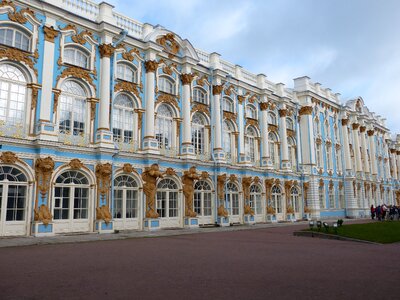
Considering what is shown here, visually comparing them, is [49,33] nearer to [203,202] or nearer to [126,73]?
[126,73]

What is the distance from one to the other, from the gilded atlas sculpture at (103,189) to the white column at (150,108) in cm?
286

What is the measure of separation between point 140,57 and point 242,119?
355 inches

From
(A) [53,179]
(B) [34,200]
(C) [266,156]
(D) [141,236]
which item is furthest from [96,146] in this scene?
(C) [266,156]

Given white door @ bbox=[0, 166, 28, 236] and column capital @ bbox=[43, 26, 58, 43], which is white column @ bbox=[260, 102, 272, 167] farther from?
white door @ bbox=[0, 166, 28, 236]

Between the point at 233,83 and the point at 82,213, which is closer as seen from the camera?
the point at 82,213

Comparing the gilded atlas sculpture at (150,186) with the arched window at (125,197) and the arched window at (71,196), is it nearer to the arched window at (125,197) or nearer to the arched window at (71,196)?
the arched window at (125,197)

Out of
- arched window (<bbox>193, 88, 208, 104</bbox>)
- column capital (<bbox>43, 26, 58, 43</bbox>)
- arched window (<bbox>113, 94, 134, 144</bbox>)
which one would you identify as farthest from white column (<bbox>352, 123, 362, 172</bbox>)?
column capital (<bbox>43, 26, 58, 43</bbox>)

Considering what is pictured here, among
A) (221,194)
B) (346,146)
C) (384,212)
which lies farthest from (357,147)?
(221,194)

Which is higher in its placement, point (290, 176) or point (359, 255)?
point (290, 176)

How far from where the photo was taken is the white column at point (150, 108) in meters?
19.3

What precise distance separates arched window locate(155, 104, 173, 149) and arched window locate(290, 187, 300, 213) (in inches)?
500

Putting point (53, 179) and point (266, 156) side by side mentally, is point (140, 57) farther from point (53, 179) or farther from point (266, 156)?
point (266, 156)

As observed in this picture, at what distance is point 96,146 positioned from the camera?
1722cm

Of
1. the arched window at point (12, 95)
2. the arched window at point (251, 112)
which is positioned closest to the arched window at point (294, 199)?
the arched window at point (251, 112)
